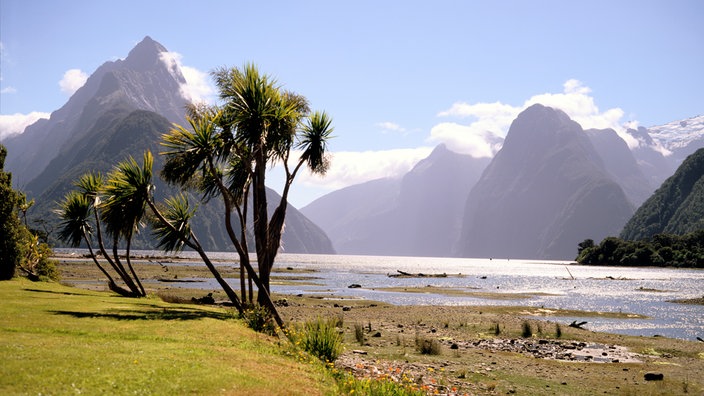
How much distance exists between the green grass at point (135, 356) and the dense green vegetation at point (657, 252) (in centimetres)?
15624

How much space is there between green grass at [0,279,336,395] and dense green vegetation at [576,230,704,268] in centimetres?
15624

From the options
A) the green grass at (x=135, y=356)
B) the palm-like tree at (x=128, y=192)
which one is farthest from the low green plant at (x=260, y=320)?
the palm-like tree at (x=128, y=192)

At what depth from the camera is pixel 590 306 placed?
55625 mm

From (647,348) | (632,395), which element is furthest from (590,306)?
(632,395)

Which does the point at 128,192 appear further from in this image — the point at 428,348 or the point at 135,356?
the point at 428,348

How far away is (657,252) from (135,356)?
565 feet

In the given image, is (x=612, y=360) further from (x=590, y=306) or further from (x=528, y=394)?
(x=590, y=306)

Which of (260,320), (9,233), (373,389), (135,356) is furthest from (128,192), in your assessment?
(373,389)

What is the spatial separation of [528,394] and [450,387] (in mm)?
2599

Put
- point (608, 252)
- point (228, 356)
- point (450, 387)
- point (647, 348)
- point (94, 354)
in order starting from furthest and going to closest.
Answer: point (608, 252)
point (647, 348)
point (450, 387)
point (228, 356)
point (94, 354)

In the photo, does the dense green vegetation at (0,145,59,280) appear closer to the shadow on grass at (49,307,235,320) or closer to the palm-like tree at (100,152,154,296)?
the palm-like tree at (100,152,154,296)

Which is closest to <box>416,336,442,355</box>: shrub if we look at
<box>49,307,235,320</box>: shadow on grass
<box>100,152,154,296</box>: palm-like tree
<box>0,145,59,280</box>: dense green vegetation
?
<box>49,307,235,320</box>: shadow on grass

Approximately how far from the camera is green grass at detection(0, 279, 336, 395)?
10.3 m

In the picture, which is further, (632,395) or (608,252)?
Answer: (608,252)
